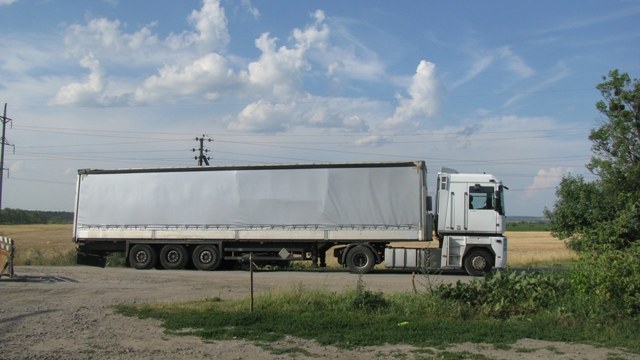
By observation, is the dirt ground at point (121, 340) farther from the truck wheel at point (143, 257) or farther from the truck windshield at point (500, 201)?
the truck windshield at point (500, 201)

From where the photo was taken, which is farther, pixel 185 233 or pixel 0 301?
pixel 185 233

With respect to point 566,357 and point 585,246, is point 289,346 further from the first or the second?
point 585,246

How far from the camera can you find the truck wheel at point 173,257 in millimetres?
21766

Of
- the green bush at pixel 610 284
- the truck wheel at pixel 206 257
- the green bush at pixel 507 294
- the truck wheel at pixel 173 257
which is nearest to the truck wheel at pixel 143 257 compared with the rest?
the truck wheel at pixel 173 257

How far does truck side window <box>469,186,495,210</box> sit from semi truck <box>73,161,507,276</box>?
0.03 meters

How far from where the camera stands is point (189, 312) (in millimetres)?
10211

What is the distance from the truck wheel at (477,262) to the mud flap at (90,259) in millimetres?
13683

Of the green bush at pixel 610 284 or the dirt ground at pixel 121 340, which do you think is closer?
the dirt ground at pixel 121 340

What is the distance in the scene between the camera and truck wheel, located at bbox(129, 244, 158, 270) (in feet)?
72.2

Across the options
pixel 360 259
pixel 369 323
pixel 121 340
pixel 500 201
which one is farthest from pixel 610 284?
pixel 360 259

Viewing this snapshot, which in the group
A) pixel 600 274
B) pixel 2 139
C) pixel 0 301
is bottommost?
pixel 0 301

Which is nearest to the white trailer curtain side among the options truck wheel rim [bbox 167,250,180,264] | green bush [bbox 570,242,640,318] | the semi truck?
the semi truck

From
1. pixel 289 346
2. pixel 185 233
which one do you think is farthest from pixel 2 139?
pixel 289 346

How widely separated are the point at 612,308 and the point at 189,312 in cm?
658
